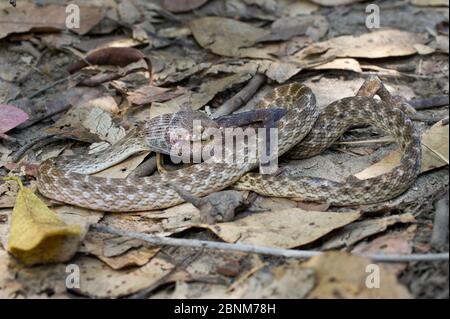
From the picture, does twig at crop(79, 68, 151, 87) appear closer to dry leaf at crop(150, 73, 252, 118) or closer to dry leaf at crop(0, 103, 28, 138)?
dry leaf at crop(150, 73, 252, 118)

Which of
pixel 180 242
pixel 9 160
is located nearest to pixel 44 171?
pixel 9 160

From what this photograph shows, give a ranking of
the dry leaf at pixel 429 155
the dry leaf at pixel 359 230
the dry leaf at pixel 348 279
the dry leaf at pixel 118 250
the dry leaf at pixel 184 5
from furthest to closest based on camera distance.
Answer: the dry leaf at pixel 184 5
the dry leaf at pixel 429 155
the dry leaf at pixel 118 250
the dry leaf at pixel 359 230
the dry leaf at pixel 348 279

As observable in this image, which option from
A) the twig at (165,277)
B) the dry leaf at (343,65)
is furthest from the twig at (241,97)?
the twig at (165,277)

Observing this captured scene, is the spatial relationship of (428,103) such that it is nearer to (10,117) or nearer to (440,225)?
(440,225)

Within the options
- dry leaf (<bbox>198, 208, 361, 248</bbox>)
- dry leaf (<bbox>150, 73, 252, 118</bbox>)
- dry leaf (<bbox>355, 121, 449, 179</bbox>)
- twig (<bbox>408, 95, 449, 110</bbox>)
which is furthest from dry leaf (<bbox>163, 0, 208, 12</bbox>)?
dry leaf (<bbox>198, 208, 361, 248</bbox>)

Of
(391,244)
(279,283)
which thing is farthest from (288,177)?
(279,283)

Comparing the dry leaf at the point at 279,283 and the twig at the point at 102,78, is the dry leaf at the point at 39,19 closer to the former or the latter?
the twig at the point at 102,78
